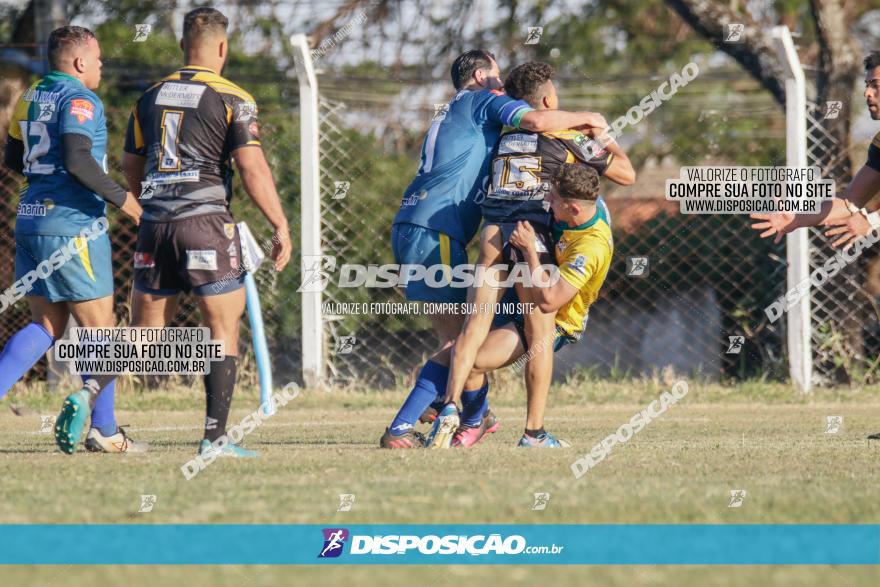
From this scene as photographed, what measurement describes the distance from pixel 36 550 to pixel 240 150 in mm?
2668

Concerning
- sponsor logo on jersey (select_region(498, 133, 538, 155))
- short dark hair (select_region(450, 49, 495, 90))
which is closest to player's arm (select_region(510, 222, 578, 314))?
sponsor logo on jersey (select_region(498, 133, 538, 155))

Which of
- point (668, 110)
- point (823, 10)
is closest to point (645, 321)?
point (823, 10)

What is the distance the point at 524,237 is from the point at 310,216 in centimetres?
451

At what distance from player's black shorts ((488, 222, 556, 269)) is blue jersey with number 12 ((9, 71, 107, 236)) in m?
2.11

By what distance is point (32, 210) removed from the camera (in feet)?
21.5

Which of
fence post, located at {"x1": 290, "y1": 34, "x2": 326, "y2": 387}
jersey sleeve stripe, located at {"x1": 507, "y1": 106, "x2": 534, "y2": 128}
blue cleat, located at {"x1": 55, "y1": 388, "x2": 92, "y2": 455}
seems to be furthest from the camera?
fence post, located at {"x1": 290, "y1": 34, "x2": 326, "y2": 387}

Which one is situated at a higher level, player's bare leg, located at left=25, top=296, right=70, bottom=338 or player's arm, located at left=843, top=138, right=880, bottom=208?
player's arm, located at left=843, top=138, right=880, bottom=208

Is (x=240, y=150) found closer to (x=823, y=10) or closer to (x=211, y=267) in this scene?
(x=211, y=267)

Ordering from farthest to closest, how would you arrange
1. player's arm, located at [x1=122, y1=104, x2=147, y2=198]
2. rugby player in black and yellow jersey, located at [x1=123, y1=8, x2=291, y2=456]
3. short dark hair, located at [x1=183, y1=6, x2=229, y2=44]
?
player's arm, located at [x1=122, y1=104, x2=147, y2=198] < short dark hair, located at [x1=183, y1=6, x2=229, y2=44] < rugby player in black and yellow jersey, located at [x1=123, y1=8, x2=291, y2=456]

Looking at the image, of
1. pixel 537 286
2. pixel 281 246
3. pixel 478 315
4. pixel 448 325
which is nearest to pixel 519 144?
pixel 537 286

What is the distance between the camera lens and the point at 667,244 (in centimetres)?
1069

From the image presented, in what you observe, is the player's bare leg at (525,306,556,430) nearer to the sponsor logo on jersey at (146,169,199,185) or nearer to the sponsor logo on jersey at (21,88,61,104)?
the sponsor logo on jersey at (146,169,199,185)

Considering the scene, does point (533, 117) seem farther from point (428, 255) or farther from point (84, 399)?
point (84, 399)

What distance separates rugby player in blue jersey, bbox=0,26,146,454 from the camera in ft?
20.9
